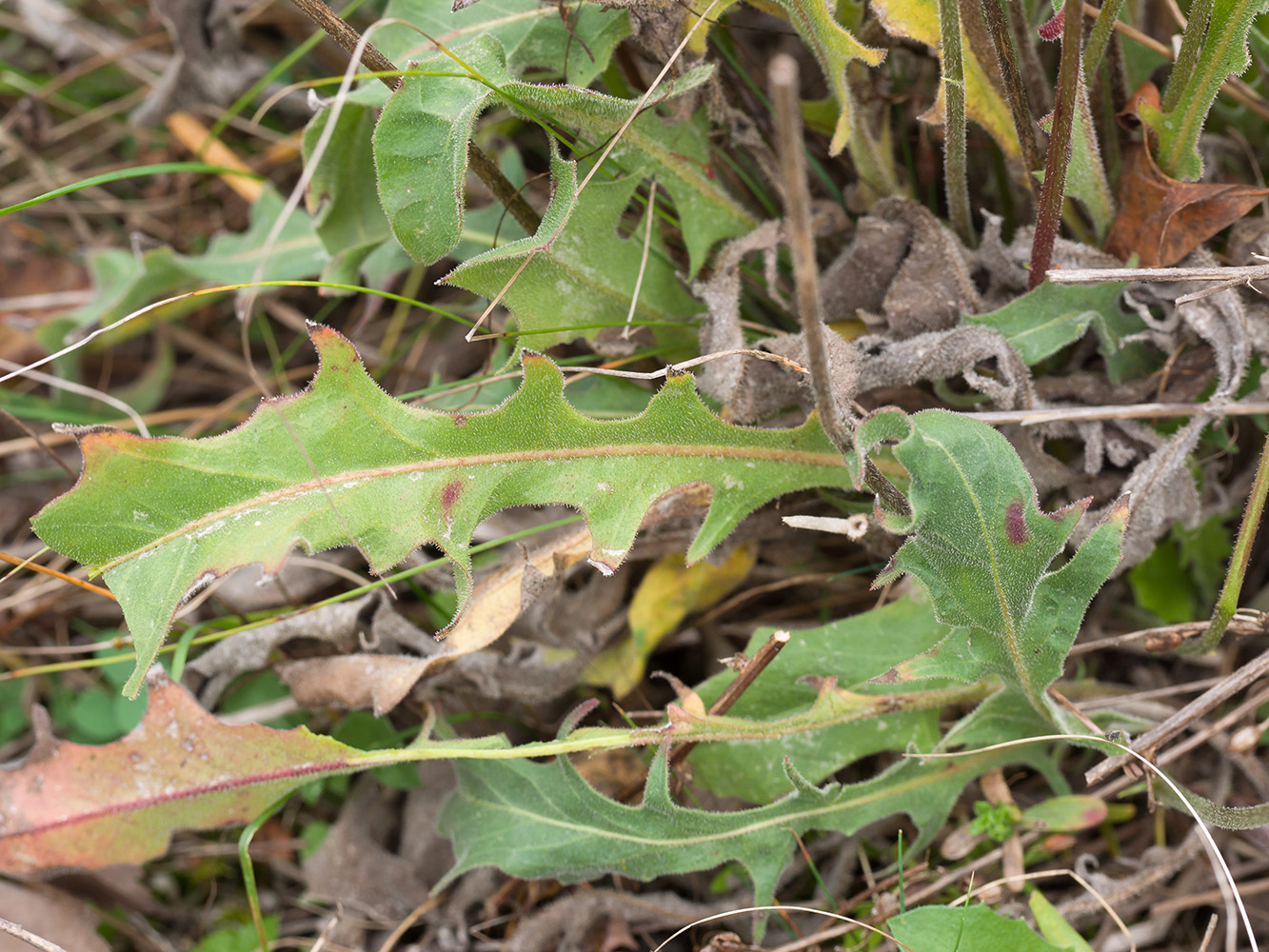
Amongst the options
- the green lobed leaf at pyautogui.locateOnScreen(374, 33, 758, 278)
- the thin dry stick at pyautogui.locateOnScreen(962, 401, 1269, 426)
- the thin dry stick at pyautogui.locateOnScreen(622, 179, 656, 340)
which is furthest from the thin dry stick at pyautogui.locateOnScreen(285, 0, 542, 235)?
the thin dry stick at pyautogui.locateOnScreen(962, 401, 1269, 426)

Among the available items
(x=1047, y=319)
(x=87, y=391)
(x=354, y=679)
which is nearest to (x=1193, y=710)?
(x=1047, y=319)

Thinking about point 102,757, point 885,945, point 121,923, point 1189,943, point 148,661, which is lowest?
point 121,923

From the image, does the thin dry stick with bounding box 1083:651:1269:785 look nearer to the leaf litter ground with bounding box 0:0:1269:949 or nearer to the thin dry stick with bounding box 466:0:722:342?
the leaf litter ground with bounding box 0:0:1269:949

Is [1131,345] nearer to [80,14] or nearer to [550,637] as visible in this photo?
[550,637]

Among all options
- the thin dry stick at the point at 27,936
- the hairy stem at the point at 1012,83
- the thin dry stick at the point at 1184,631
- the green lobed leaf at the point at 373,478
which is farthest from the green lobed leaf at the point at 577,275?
the thin dry stick at the point at 27,936

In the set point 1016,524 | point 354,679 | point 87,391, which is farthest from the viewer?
point 87,391

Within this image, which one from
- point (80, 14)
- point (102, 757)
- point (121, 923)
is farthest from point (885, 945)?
point (80, 14)

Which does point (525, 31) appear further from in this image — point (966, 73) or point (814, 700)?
point (814, 700)
